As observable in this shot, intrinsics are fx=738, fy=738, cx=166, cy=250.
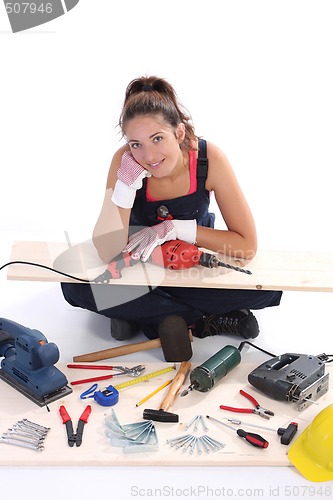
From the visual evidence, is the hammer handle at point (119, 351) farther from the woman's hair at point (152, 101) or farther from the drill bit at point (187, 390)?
the woman's hair at point (152, 101)

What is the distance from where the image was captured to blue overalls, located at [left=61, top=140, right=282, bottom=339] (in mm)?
3561

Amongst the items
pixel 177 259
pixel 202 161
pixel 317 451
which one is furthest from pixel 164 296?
pixel 317 451

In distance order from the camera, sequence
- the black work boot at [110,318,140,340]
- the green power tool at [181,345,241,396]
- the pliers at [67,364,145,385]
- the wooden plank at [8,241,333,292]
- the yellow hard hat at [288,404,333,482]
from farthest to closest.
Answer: the black work boot at [110,318,140,340] < the wooden plank at [8,241,333,292] < the pliers at [67,364,145,385] < the green power tool at [181,345,241,396] < the yellow hard hat at [288,404,333,482]

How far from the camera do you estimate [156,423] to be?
2.99 metres

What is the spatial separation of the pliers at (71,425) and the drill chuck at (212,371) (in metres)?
0.48

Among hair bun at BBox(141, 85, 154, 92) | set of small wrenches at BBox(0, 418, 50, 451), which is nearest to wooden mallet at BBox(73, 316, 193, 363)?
set of small wrenches at BBox(0, 418, 50, 451)

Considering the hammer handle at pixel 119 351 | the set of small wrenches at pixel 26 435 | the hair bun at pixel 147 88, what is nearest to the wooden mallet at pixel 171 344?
the hammer handle at pixel 119 351

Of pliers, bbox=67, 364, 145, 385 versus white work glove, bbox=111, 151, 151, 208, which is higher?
white work glove, bbox=111, 151, 151, 208

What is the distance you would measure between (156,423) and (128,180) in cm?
111

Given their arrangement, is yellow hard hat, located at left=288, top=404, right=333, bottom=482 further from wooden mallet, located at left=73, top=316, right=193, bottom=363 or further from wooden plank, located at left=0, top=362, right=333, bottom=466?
wooden mallet, located at left=73, top=316, right=193, bottom=363

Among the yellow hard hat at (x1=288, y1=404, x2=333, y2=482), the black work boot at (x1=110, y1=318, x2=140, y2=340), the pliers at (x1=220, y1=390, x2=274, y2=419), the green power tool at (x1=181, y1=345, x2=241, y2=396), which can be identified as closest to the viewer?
the yellow hard hat at (x1=288, y1=404, x2=333, y2=482)

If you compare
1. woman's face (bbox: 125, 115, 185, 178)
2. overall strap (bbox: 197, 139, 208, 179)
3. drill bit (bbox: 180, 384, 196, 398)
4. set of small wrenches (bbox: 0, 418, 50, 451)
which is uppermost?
woman's face (bbox: 125, 115, 185, 178)

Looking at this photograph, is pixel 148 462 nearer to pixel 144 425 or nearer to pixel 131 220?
pixel 144 425

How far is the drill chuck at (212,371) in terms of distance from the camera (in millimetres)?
3162
